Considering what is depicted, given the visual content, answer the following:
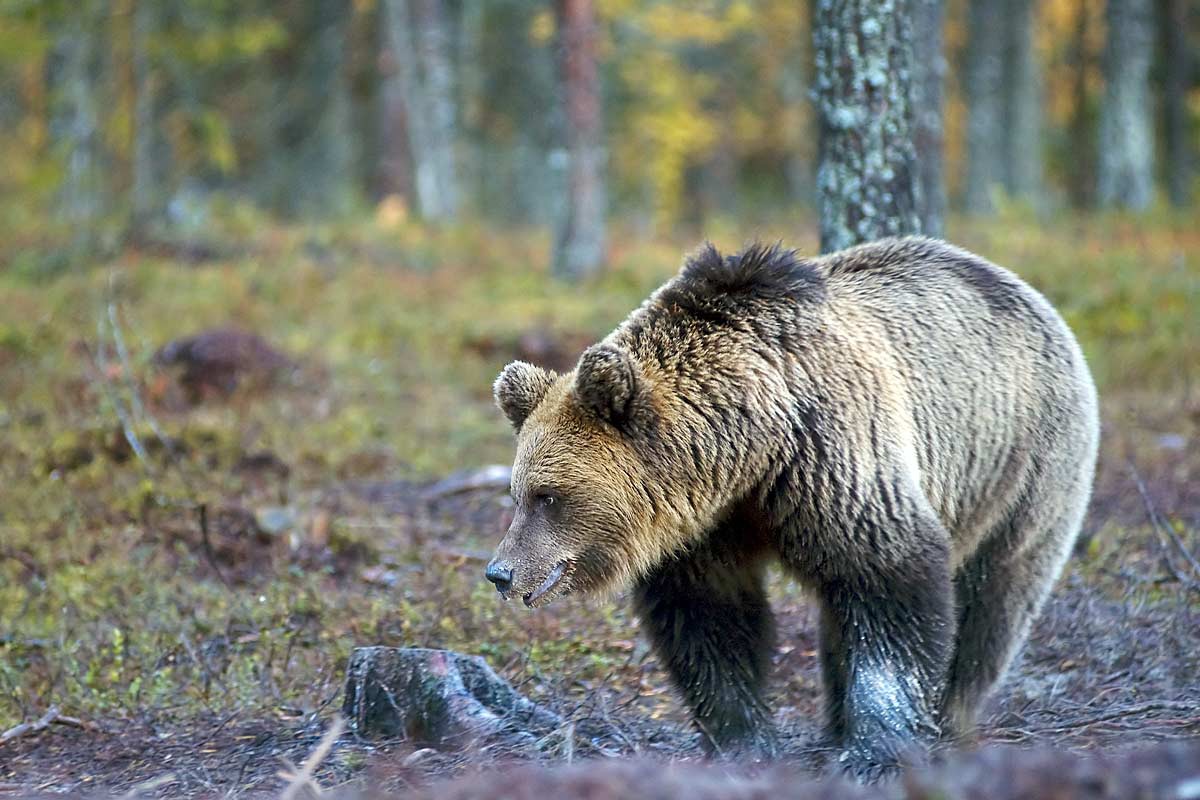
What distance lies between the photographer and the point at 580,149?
16281mm

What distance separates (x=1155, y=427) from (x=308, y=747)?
23.8 feet

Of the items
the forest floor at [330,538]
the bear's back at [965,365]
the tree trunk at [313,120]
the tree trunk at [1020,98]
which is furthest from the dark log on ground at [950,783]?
the tree trunk at [1020,98]

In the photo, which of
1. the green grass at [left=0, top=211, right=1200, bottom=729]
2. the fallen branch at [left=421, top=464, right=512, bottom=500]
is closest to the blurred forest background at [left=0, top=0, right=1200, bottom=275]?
the green grass at [left=0, top=211, right=1200, bottom=729]

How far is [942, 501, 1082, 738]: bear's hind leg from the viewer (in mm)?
5461

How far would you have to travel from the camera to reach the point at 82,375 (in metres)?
10.7

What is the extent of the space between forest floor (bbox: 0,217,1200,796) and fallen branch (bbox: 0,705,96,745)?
0.06m

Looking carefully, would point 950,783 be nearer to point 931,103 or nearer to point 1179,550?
point 1179,550

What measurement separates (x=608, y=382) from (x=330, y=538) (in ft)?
12.0

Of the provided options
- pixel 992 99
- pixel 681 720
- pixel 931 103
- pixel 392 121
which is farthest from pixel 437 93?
pixel 681 720

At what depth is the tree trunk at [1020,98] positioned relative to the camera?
82.4 feet

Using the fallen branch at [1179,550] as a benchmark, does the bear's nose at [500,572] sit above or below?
above

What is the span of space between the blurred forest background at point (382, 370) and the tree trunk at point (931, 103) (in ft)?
0.13

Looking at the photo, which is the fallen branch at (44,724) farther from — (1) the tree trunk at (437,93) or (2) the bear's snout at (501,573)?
(1) the tree trunk at (437,93)

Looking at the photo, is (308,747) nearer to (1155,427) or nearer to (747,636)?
(747,636)
